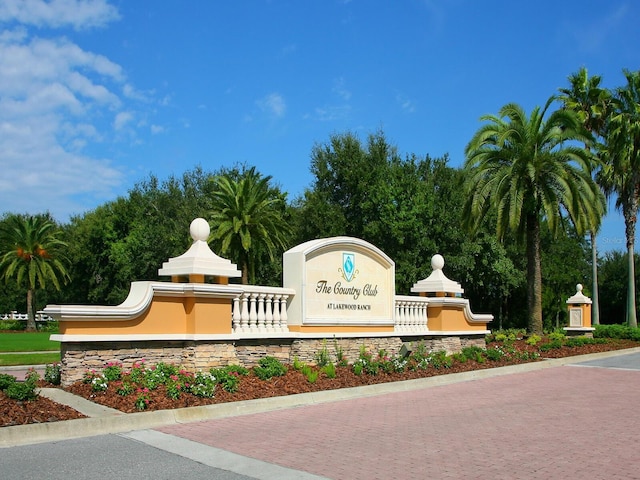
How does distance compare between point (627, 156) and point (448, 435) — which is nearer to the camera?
point (448, 435)

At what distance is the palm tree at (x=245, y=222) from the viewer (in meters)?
37.6

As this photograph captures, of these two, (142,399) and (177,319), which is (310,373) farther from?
(142,399)

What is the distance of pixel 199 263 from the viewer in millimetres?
12734

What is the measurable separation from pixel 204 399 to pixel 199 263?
9.61 ft

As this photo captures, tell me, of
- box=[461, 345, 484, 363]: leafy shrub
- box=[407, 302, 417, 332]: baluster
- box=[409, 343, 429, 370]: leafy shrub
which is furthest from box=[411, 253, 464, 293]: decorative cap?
box=[409, 343, 429, 370]: leafy shrub

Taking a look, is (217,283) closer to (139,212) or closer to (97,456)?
(97,456)

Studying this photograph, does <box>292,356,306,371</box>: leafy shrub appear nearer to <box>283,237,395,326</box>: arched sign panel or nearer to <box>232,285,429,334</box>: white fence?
<box>232,285,429,334</box>: white fence

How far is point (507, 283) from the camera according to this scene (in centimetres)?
4131

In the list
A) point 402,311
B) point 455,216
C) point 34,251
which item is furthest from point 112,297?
point 402,311

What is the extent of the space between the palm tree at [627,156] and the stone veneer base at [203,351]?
2405 centimetres

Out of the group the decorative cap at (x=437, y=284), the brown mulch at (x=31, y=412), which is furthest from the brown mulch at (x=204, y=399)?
the decorative cap at (x=437, y=284)

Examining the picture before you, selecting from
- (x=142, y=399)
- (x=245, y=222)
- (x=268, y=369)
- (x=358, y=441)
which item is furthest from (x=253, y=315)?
(x=245, y=222)

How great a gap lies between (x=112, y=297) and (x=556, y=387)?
49.3 metres

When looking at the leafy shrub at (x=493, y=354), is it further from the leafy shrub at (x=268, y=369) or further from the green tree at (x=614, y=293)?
the green tree at (x=614, y=293)
